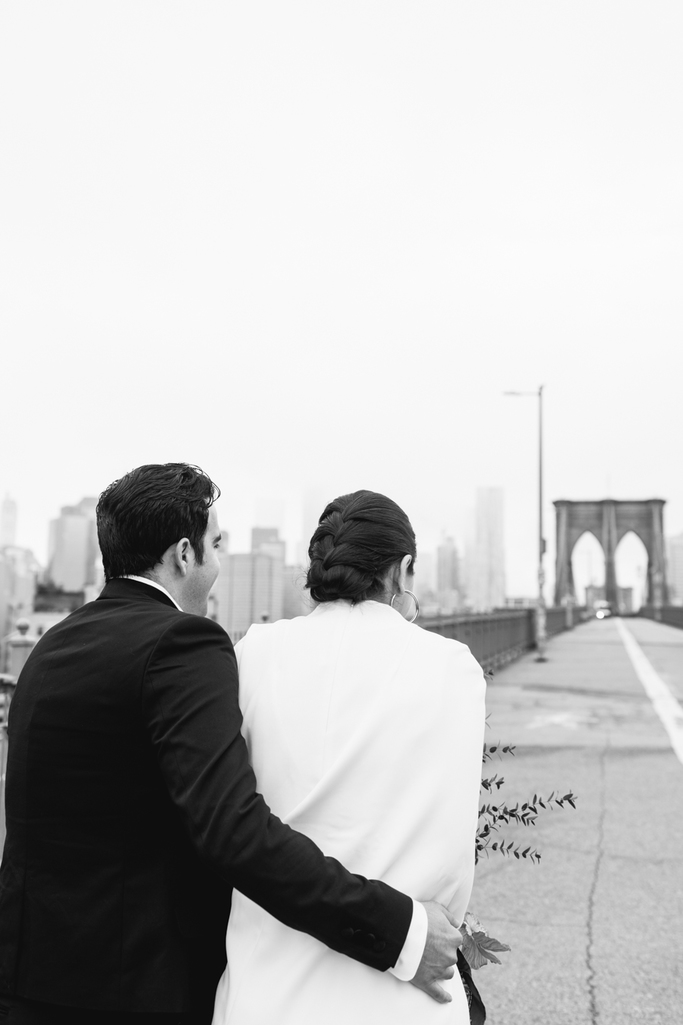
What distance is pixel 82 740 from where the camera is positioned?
5.41 ft

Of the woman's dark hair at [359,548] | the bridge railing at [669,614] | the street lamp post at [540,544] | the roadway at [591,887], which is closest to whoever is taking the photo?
the woman's dark hair at [359,548]

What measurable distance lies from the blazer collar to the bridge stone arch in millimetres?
112676

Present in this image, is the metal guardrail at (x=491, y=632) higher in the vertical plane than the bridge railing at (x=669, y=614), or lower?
higher

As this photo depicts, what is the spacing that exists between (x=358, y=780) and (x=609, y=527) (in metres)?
121

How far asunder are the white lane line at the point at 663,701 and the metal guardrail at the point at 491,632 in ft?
7.40

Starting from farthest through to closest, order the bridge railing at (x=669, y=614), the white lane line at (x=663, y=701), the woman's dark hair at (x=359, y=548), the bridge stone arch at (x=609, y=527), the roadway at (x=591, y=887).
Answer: the bridge stone arch at (x=609, y=527)
the bridge railing at (x=669, y=614)
the white lane line at (x=663, y=701)
the roadway at (x=591, y=887)
the woman's dark hair at (x=359, y=548)

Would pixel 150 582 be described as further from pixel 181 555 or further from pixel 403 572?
pixel 403 572

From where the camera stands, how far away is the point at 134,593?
72.4 inches

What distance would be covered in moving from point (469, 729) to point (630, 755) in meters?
7.80

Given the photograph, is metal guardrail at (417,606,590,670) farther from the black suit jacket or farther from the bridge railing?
the bridge railing

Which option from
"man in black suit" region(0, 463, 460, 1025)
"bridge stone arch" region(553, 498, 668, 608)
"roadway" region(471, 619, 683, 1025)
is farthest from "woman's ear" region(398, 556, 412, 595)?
"bridge stone arch" region(553, 498, 668, 608)

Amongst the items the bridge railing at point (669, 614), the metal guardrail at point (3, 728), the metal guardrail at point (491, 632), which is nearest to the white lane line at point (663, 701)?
the metal guardrail at point (491, 632)

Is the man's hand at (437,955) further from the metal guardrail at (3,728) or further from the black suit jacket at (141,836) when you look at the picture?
the metal guardrail at (3,728)

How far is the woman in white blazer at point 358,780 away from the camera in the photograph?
61.1 inches
